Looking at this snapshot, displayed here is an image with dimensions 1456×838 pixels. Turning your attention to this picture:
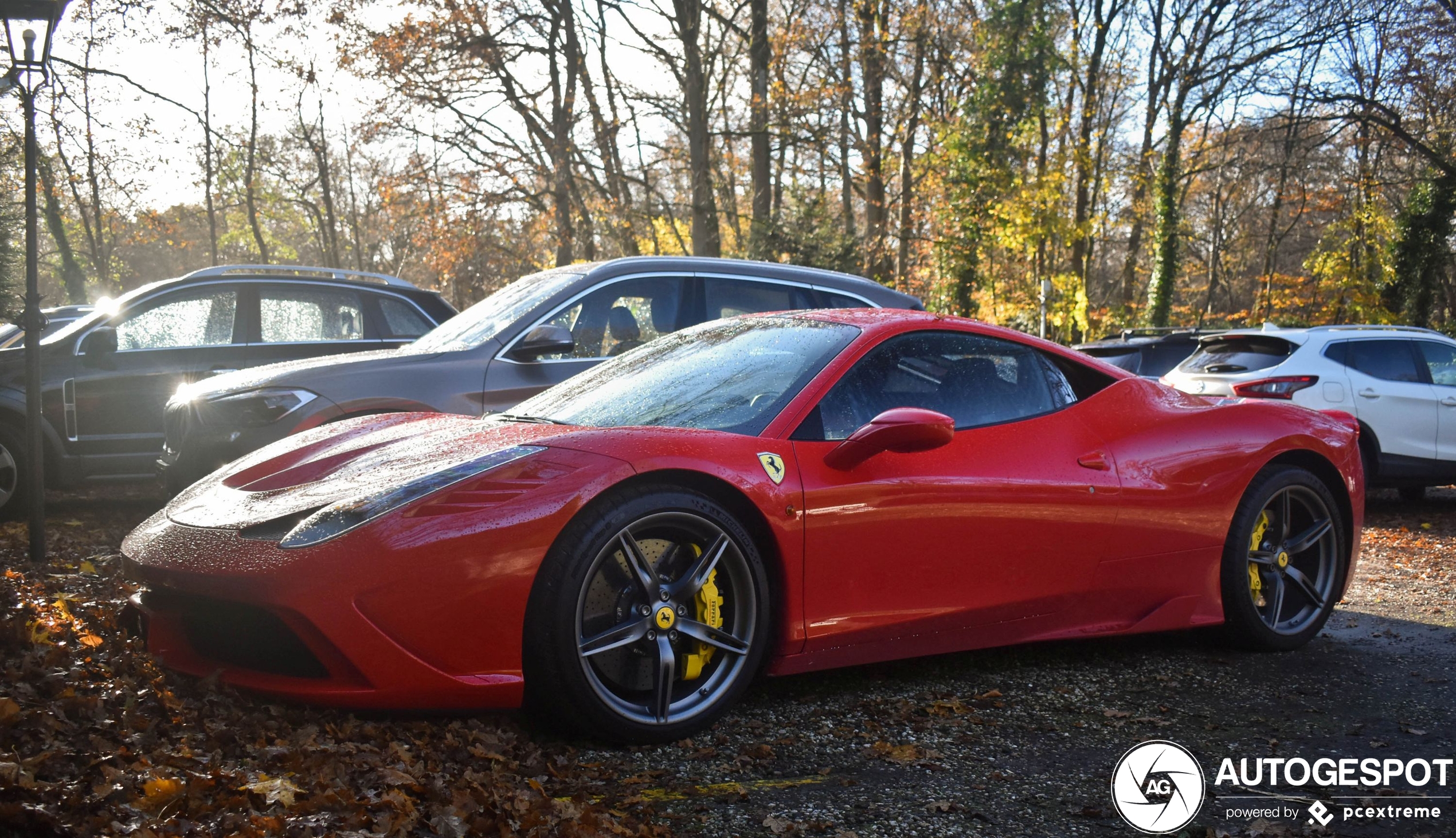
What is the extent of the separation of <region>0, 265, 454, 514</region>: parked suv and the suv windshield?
23.1ft

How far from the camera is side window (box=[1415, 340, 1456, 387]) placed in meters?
10.7

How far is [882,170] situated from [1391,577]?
2408 centimetres

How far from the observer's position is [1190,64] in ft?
105

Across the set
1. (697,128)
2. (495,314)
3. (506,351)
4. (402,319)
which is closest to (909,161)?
(697,128)

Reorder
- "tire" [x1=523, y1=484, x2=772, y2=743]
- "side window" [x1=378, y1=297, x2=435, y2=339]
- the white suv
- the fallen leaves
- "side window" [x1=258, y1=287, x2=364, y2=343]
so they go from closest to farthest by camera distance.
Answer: the fallen leaves
"tire" [x1=523, y1=484, x2=772, y2=743]
"side window" [x1=258, y1=287, x2=364, y2=343]
"side window" [x1=378, y1=297, x2=435, y2=339]
the white suv

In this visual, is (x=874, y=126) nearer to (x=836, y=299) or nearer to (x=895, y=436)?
(x=836, y=299)

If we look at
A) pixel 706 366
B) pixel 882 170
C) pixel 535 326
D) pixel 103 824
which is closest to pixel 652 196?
pixel 882 170

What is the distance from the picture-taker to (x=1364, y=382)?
33.8 ft

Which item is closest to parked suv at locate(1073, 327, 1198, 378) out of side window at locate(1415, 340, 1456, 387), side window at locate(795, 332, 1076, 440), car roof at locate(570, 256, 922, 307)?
side window at locate(1415, 340, 1456, 387)

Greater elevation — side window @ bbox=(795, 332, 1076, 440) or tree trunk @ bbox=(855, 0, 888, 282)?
tree trunk @ bbox=(855, 0, 888, 282)

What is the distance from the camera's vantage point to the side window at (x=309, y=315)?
902 cm
